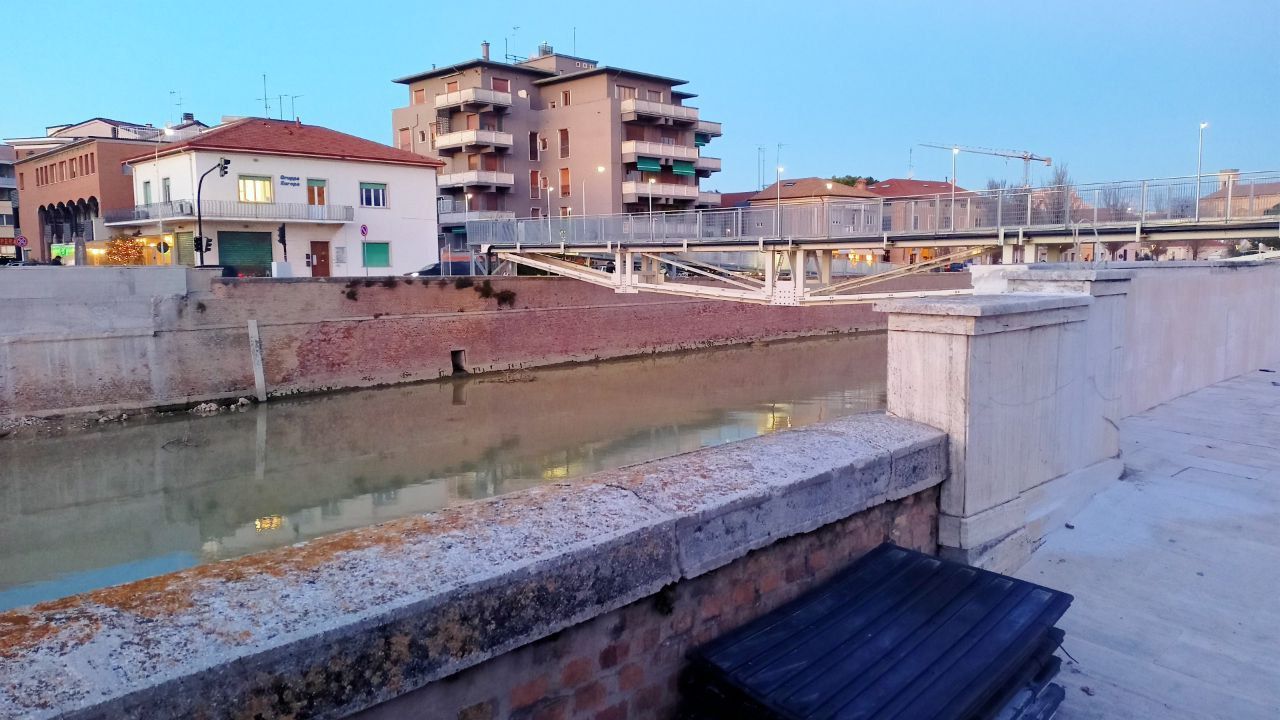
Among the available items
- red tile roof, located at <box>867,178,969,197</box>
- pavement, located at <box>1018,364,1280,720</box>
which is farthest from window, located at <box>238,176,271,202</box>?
red tile roof, located at <box>867,178,969,197</box>

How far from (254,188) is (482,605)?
36.2 meters

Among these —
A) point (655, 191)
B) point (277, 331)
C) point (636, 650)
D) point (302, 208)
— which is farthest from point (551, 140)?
point (636, 650)

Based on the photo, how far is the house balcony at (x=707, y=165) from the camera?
2203 inches

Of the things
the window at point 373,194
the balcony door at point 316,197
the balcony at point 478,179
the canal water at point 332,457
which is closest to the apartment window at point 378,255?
the window at point 373,194

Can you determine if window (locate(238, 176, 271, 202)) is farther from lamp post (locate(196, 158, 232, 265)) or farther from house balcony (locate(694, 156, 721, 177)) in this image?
house balcony (locate(694, 156, 721, 177))

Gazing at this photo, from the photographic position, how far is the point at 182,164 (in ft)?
112

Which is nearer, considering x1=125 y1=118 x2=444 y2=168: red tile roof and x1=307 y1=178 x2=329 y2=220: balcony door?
x1=125 y1=118 x2=444 y2=168: red tile roof

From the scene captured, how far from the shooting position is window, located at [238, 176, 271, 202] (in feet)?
112

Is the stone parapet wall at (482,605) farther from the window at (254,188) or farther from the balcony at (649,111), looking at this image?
the balcony at (649,111)

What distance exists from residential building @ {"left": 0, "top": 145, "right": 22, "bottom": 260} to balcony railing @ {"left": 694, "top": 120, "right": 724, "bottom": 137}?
4631cm

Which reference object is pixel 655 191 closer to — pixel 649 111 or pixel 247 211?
pixel 649 111

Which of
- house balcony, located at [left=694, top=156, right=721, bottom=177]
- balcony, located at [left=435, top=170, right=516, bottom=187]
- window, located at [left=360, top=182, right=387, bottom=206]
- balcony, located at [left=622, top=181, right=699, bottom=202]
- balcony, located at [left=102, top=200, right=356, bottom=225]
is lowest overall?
balcony, located at [left=102, top=200, right=356, bottom=225]

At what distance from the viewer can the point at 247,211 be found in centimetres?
3366

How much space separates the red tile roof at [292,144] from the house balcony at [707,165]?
21.8 meters
